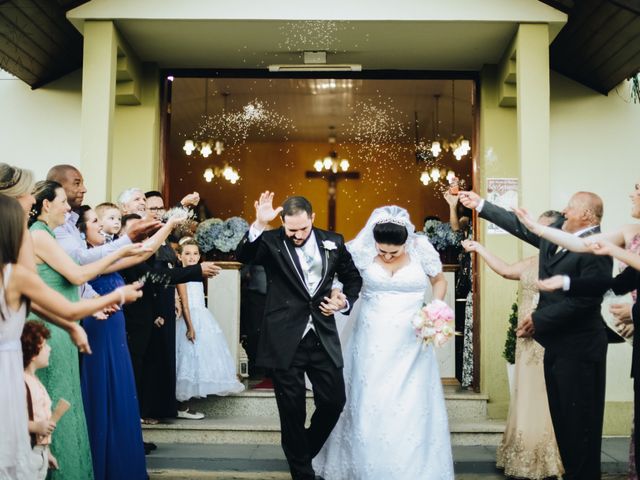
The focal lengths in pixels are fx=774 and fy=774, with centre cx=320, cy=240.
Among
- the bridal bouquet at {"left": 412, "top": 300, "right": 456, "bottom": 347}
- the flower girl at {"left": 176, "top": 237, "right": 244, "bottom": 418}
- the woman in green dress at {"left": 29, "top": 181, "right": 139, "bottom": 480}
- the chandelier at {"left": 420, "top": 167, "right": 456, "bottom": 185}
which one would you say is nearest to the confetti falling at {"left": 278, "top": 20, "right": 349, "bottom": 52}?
the flower girl at {"left": 176, "top": 237, "right": 244, "bottom": 418}

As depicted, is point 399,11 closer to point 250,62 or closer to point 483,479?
point 250,62

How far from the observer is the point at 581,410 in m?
5.09

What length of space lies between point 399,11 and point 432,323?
10.5ft

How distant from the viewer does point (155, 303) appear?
7008 millimetres

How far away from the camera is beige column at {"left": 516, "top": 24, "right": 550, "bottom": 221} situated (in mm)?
7113

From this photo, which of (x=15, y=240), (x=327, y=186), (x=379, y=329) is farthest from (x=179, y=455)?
(x=327, y=186)

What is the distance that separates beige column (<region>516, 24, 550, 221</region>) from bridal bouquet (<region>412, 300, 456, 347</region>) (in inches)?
76.4

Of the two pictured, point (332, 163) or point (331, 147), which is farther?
point (331, 147)

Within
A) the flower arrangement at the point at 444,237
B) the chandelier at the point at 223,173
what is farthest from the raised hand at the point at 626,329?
the chandelier at the point at 223,173

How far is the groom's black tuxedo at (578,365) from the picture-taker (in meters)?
5.09

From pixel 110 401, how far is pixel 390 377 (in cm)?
200

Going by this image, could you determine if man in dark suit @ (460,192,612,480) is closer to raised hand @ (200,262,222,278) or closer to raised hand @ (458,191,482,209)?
raised hand @ (458,191,482,209)

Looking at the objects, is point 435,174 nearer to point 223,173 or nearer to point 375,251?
point 223,173

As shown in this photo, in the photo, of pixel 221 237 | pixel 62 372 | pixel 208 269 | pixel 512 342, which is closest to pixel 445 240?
pixel 512 342
